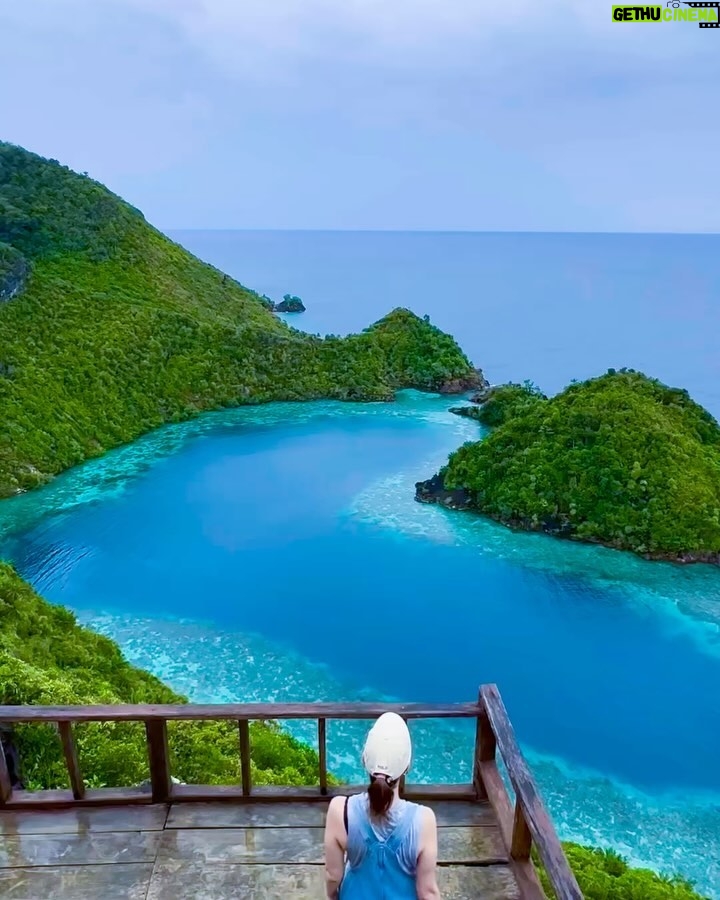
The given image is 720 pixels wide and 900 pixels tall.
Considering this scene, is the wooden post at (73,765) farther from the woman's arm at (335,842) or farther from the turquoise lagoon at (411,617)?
the turquoise lagoon at (411,617)

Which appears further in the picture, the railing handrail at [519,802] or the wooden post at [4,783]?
the wooden post at [4,783]

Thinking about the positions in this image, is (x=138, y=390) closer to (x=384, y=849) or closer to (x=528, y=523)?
(x=528, y=523)

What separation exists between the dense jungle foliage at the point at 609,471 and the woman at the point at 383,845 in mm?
27721

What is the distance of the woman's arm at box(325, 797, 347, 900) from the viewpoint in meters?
3.12

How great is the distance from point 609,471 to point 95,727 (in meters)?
24.3

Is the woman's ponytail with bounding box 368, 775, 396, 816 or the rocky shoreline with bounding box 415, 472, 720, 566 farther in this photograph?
the rocky shoreline with bounding box 415, 472, 720, 566

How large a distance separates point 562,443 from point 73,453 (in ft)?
85.3

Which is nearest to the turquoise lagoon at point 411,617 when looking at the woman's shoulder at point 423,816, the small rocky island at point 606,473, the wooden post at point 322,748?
the small rocky island at point 606,473

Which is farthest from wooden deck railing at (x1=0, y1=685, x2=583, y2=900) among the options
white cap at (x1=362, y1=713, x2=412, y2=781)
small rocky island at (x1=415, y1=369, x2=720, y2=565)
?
small rocky island at (x1=415, y1=369, x2=720, y2=565)

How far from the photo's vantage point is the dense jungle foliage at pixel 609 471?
28812mm

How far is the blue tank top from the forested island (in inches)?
303

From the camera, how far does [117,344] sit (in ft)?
160

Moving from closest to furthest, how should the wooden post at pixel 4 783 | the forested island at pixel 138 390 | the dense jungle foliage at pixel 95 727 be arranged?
the wooden post at pixel 4 783
the dense jungle foliage at pixel 95 727
the forested island at pixel 138 390

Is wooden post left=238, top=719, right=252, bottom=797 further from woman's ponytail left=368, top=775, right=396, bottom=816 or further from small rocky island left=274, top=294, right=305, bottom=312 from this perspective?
small rocky island left=274, top=294, right=305, bottom=312
